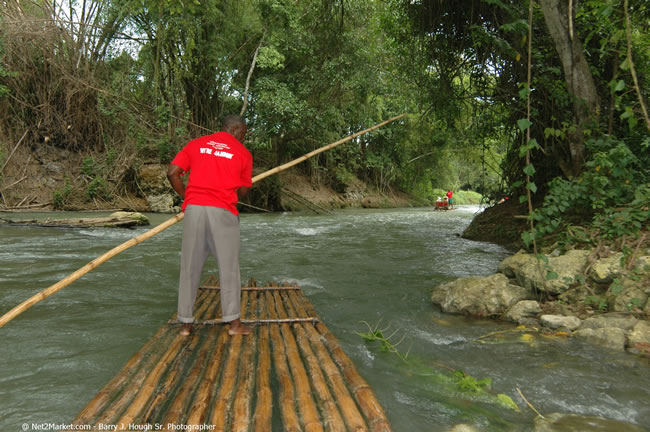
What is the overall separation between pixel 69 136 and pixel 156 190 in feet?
14.0

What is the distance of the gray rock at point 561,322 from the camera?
294cm

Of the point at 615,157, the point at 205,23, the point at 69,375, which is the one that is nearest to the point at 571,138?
the point at 615,157

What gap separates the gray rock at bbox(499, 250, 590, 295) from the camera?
3398mm

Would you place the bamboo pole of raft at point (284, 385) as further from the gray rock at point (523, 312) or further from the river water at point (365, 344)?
the gray rock at point (523, 312)

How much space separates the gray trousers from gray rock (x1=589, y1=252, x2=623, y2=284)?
2.96 m

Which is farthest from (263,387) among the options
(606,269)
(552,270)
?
(606,269)

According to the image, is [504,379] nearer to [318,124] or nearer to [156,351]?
[156,351]

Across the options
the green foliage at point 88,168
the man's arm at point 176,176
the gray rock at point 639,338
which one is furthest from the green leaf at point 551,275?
the green foliage at point 88,168

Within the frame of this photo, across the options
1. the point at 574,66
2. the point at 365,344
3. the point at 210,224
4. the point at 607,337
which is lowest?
the point at 365,344

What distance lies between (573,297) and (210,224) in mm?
3033

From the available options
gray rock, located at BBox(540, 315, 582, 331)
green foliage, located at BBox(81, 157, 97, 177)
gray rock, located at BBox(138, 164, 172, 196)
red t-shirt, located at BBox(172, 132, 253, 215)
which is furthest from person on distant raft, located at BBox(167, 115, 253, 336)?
green foliage, located at BBox(81, 157, 97, 177)

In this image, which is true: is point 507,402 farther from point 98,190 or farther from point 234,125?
point 98,190

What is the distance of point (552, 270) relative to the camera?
340cm

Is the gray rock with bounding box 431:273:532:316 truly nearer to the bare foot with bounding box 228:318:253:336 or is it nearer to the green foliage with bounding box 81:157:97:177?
the bare foot with bounding box 228:318:253:336
